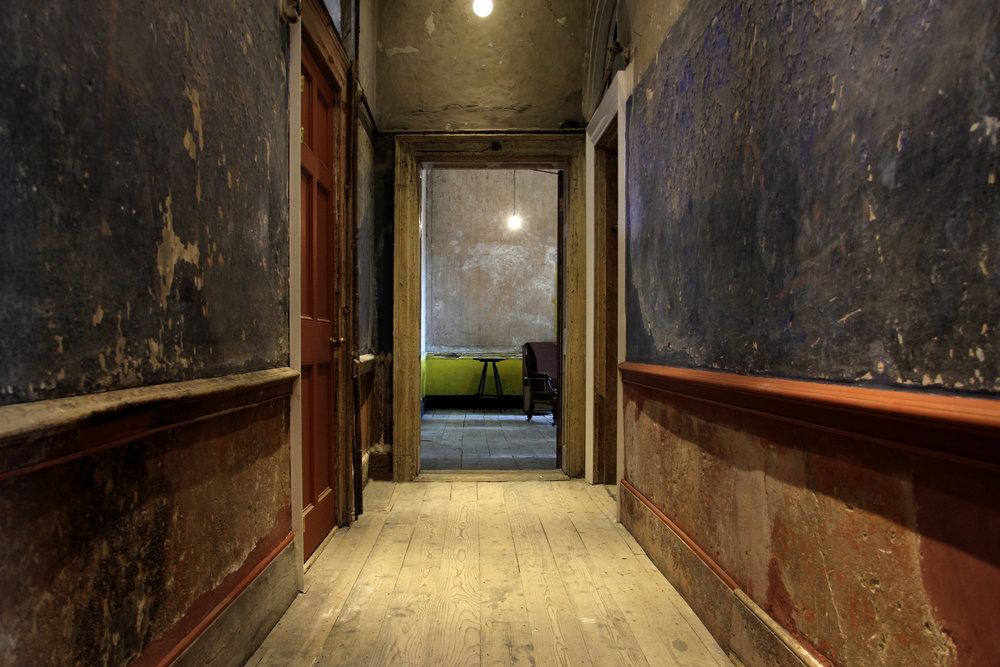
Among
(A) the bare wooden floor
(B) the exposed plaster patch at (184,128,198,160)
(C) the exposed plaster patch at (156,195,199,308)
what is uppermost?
(B) the exposed plaster patch at (184,128,198,160)

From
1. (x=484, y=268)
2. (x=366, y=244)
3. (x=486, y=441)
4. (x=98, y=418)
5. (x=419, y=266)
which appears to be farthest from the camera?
(x=484, y=268)

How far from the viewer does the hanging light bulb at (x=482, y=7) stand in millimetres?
3726

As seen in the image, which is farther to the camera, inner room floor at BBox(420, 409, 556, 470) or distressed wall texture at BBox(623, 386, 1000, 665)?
inner room floor at BBox(420, 409, 556, 470)

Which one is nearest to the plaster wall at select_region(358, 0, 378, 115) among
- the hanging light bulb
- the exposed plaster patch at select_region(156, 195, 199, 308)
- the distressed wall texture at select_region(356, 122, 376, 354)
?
the distressed wall texture at select_region(356, 122, 376, 354)

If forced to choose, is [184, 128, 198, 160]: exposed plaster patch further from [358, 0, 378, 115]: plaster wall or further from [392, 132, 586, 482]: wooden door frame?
[392, 132, 586, 482]: wooden door frame

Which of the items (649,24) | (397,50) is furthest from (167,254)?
(397,50)

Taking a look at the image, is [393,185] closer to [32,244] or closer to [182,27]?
[182,27]

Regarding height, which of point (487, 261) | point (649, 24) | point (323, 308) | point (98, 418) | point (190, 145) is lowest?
point (98, 418)

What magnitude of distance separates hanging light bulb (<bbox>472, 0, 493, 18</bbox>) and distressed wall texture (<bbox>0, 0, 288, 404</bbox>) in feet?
7.74

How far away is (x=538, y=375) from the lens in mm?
6730

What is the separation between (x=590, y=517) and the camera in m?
3.03

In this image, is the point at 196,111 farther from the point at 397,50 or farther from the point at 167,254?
the point at 397,50

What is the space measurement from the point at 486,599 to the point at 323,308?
1489 millimetres

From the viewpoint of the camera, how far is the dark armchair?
6645 mm
